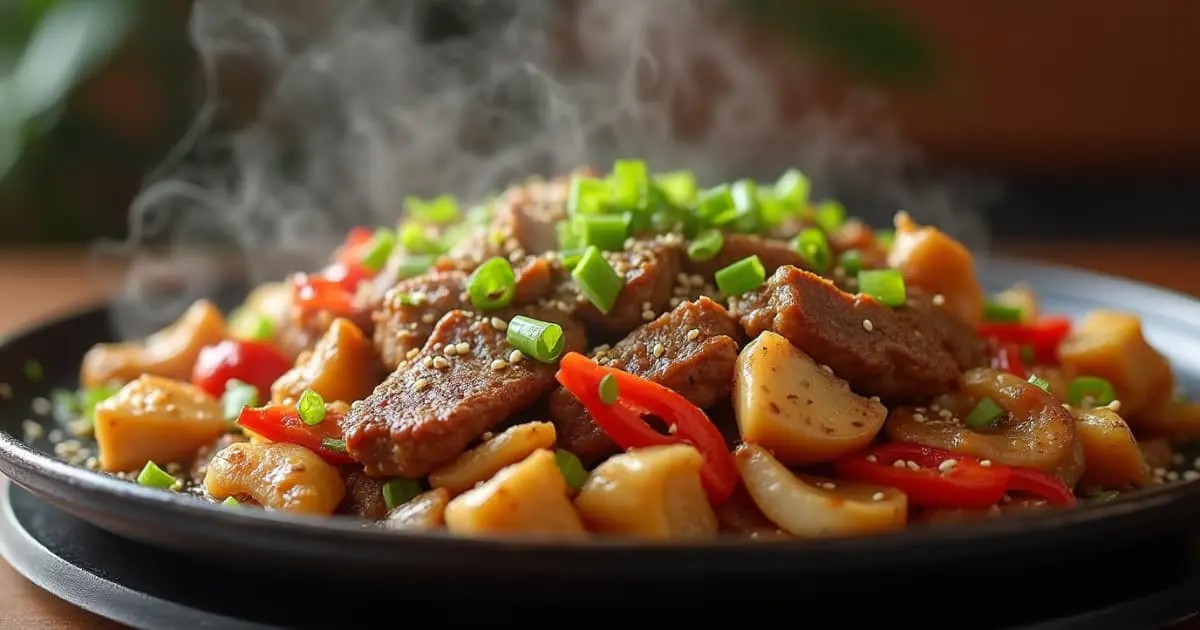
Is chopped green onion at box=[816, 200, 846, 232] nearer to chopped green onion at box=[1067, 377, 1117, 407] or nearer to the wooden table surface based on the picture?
chopped green onion at box=[1067, 377, 1117, 407]

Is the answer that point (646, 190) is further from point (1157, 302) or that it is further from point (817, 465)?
point (1157, 302)

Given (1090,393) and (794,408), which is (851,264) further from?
(794,408)

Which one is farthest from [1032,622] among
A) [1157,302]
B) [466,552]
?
[1157,302]

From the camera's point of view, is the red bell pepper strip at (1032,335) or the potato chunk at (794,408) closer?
the potato chunk at (794,408)

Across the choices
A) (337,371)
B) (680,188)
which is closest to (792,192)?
(680,188)

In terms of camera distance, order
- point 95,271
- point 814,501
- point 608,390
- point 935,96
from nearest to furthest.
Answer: point 814,501
point 608,390
point 95,271
point 935,96

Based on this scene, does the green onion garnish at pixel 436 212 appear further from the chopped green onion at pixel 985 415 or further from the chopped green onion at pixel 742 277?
the chopped green onion at pixel 985 415

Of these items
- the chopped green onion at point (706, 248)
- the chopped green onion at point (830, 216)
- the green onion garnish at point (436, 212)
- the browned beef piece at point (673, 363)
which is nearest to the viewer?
the browned beef piece at point (673, 363)

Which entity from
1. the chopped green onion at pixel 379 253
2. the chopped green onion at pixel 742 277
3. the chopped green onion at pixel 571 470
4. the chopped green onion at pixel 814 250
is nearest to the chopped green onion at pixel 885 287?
the chopped green onion at pixel 814 250
